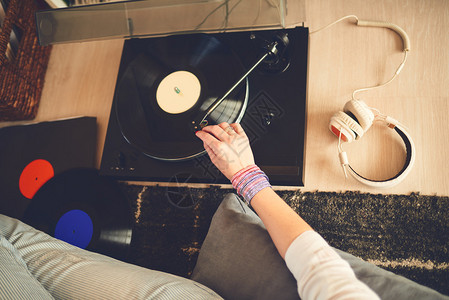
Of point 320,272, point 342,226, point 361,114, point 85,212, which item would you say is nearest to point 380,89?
point 361,114

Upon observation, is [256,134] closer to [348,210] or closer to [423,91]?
[348,210]

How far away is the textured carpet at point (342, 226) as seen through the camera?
2.61ft

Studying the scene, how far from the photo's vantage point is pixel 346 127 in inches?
32.1

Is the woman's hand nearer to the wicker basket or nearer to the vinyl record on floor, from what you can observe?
the vinyl record on floor

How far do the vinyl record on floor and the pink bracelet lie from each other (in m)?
0.42

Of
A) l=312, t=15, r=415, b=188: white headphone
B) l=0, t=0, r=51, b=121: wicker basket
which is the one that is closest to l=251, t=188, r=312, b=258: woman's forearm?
l=312, t=15, r=415, b=188: white headphone

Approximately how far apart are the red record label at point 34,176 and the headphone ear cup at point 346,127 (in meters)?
0.93

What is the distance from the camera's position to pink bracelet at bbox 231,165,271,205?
0.70 m

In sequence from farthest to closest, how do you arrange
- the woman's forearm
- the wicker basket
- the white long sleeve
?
the wicker basket → the woman's forearm → the white long sleeve

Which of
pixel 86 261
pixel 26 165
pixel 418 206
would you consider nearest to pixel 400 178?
pixel 418 206

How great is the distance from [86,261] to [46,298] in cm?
13

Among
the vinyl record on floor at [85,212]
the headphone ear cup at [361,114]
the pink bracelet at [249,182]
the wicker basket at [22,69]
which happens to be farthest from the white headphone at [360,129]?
the wicker basket at [22,69]

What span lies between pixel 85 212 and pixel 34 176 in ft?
0.90

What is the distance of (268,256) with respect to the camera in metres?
0.67
